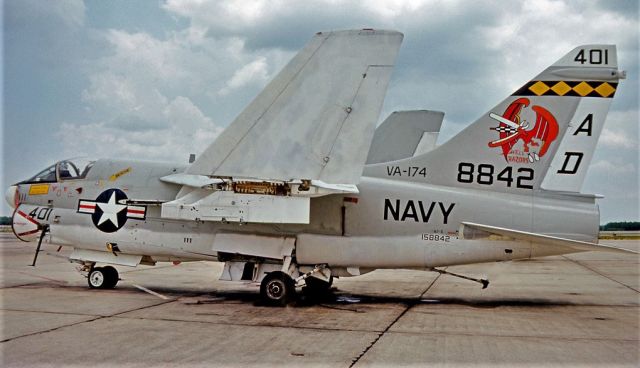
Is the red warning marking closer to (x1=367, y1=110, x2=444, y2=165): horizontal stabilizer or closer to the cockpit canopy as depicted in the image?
the cockpit canopy

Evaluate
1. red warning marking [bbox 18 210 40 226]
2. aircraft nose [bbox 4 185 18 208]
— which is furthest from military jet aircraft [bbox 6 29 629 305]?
aircraft nose [bbox 4 185 18 208]

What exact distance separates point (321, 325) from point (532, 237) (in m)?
4.29

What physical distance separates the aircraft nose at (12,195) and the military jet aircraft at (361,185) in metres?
3.25

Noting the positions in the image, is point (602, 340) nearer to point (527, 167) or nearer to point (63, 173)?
point (527, 167)

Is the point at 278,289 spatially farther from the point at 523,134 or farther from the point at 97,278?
the point at 523,134

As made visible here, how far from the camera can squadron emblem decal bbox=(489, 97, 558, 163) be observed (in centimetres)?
1116

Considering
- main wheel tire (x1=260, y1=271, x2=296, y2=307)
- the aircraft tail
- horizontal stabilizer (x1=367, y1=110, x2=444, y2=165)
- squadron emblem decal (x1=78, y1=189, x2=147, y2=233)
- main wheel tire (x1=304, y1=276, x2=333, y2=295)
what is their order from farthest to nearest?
horizontal stabilizer (x1=367, y1=110, x2=444, y2=165), main wheel tire (x1=304, y1=276, x2=333, y2=295), squadron emblem decal (x1=78, y1=189, x2=147, y2=233), the aircraft tail, main wheel tire (x1=260, y1=271, x2=296, y2=307)

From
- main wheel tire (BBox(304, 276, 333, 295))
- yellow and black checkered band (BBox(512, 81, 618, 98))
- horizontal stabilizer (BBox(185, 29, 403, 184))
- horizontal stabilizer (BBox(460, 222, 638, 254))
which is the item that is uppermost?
yellow and black checkered band (BBox(512, 81, 618, 98))

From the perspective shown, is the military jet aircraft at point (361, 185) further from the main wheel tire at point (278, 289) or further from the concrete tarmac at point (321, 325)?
the concrete tarmac at point (321, 325)

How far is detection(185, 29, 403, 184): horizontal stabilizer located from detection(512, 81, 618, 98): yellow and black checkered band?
3.33 meters

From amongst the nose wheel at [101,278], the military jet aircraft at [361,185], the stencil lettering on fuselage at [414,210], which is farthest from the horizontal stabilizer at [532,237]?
the nose wheel at [101,278]

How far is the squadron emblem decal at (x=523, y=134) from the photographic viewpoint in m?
11.2

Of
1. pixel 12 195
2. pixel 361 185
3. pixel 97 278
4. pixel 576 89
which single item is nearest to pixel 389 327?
pixel 361 185

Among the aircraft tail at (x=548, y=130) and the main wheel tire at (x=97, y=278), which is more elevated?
the aircraft tail at (x=548, y=130)
